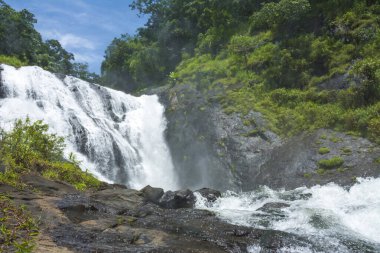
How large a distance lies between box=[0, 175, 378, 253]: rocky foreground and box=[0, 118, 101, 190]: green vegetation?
24.3 inches

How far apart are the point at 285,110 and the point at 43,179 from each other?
51.3 feet

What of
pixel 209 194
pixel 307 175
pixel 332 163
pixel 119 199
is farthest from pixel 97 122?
pixel 332 163

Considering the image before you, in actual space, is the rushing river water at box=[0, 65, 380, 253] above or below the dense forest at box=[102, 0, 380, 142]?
below

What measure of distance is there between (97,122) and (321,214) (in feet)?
50.6

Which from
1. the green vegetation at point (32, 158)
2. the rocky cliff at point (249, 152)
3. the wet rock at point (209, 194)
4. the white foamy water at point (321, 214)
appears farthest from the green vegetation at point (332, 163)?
the green vegetation at point (32, 158)

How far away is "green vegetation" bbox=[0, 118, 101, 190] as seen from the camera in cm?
1224

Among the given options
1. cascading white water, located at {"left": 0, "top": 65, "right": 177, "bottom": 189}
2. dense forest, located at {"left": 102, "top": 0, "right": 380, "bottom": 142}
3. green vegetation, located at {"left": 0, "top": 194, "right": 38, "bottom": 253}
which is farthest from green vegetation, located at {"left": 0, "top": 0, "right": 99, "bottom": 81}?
green vegetation, located at {"left": 0, "top": 194, "right": 38, "bottom": 253}

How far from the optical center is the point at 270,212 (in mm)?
13289

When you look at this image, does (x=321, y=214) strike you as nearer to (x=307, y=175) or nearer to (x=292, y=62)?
(x=307, y=175)

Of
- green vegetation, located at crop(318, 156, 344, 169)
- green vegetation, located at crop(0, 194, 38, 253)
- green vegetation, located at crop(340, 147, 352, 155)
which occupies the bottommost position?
green vegetation, located at crop(0, 194, 38, 253)

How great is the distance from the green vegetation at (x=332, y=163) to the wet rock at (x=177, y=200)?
7.12m

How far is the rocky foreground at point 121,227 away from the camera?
26.6 feet

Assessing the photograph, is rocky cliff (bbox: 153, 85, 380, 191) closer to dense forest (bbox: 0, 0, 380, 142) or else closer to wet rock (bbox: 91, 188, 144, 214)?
dense forest (bbox: 0, 0, 380, 142)

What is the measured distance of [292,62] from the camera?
2633cm
